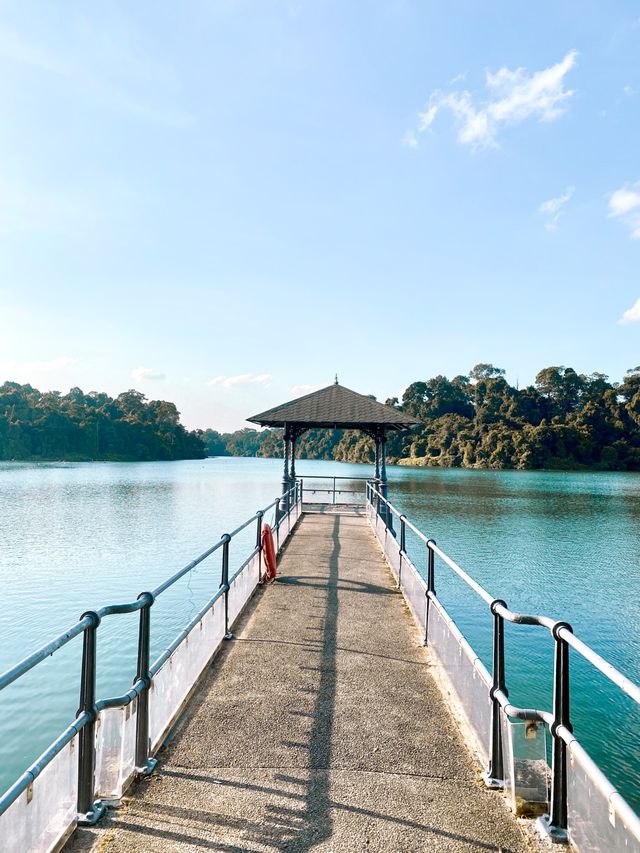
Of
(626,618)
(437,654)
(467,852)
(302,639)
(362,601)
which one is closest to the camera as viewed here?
(467,852)

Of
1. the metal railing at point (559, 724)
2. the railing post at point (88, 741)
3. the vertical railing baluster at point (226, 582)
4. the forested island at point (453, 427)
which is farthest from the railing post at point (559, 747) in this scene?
the forested island at point (453, 427)

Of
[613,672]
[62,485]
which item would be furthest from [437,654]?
[62,485]

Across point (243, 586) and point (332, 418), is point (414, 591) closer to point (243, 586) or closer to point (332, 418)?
point (243, 586)

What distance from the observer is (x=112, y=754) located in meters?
3.16

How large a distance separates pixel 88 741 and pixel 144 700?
→ 0.57m

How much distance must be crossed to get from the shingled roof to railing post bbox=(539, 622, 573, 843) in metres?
13.4

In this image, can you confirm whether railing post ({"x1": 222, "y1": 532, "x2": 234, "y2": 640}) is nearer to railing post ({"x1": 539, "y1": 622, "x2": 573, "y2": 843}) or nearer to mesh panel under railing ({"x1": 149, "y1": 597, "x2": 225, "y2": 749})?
mesh panel under railing ({"x1": 149, "y1": 597, "x2": 225, "y2": 749})

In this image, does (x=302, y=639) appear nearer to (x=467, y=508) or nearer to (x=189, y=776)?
(x=189, y=776)

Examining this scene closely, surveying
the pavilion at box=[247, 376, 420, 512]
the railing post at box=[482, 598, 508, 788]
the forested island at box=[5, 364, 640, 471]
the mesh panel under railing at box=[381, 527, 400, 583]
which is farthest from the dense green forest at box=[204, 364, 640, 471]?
the railing post at box=[482, 598, 508, 788]

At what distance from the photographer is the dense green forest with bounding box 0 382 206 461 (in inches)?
4830

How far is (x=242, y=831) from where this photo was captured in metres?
2.85

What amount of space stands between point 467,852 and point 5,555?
72.9 feet

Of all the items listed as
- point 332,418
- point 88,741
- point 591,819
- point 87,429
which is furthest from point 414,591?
point 87,429

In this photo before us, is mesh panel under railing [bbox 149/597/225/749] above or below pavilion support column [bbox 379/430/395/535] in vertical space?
below
